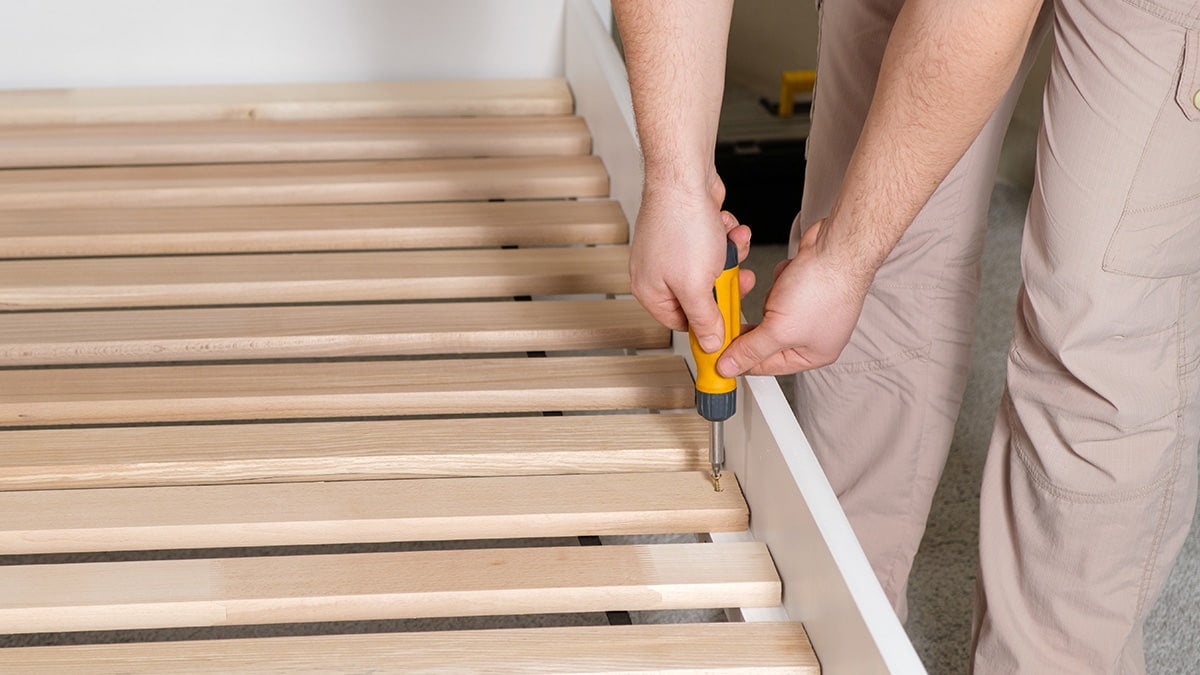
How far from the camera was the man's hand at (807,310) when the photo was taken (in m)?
1.02

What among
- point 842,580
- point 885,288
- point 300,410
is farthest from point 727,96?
point 842,580

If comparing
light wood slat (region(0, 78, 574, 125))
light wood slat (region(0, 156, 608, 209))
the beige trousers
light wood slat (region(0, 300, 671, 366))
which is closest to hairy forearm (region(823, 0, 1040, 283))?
the beige trousers

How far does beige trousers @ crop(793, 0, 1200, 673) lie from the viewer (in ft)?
3.24

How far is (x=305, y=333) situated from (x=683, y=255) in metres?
0.51

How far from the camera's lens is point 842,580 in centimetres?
85

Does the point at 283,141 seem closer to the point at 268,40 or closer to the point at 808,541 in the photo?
the point at 268,40

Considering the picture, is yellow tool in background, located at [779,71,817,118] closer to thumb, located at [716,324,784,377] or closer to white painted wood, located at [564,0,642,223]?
white painted wood, located at [564,0,642,223]

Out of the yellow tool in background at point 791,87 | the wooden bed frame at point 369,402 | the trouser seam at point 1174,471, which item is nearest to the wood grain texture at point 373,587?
the wooden bed frame at point 369,402

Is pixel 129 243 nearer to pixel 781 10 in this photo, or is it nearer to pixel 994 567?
pixel 994 567

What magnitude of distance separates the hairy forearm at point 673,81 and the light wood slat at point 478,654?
14.3 inches

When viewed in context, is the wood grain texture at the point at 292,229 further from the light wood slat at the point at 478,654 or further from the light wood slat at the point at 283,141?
the light wood slat at the point at 478,654

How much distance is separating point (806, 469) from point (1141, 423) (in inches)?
12.6

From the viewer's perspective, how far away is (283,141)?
179cm

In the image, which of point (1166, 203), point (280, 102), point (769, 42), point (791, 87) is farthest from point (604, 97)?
point (769, 42)
